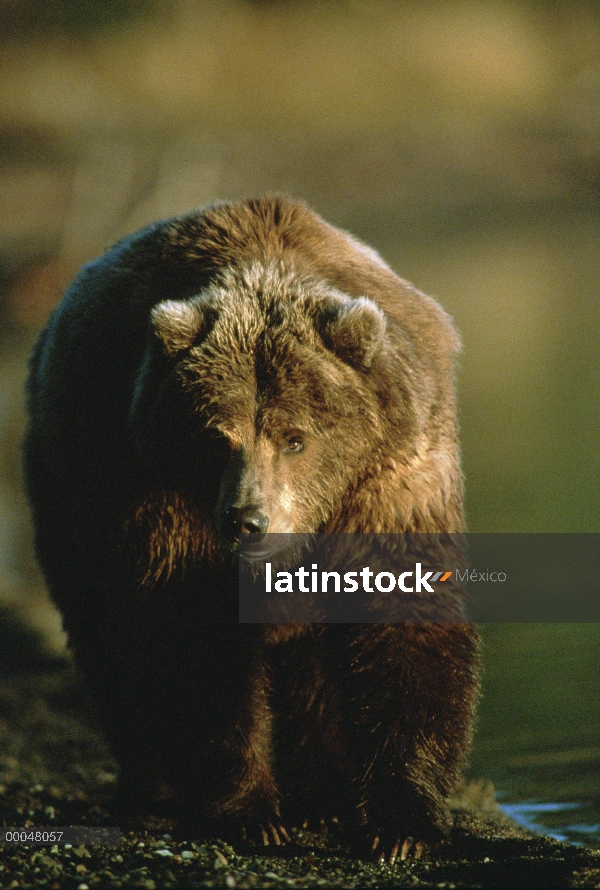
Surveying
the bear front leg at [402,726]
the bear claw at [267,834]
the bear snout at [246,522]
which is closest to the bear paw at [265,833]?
the bear claw at [267,834]

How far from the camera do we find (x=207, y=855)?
5035mm

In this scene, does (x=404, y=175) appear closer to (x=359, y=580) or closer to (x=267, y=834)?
(x=359, y=580)

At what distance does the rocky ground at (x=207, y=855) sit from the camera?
4512mm

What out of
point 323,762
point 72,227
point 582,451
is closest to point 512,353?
point 582,451

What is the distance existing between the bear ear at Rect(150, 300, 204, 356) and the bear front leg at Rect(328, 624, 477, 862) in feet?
4.87

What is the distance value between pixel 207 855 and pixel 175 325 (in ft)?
7.30

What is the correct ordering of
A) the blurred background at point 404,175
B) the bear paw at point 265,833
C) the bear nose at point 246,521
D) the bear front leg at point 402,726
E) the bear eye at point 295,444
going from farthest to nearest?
the blurred background at point 404,175 → the bear paw at point 265,833 → the bear front leg at point 402,726 → the bear eye at point 295,444 → the bear nose at point 246,521

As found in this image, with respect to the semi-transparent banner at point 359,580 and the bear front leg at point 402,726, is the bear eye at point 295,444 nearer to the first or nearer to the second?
the semi-transparent banner at point 359,580

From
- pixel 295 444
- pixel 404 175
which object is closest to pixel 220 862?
pixel 295 444

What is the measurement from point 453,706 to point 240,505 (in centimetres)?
146

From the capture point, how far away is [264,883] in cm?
431

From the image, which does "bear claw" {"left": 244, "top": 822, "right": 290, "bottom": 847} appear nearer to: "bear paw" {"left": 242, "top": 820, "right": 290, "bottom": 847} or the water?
"bear paw" {"left": 242, "top": 820, "right": 290, "bottom": 847}

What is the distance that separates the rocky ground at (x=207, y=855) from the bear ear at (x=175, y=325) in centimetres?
212

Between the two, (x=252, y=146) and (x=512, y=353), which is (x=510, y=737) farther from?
(x=512, y=353)
